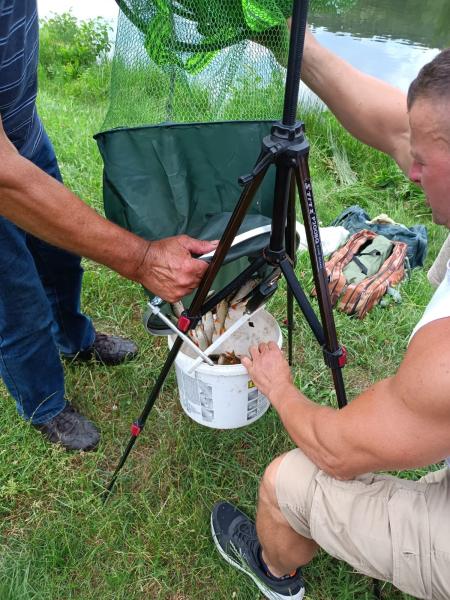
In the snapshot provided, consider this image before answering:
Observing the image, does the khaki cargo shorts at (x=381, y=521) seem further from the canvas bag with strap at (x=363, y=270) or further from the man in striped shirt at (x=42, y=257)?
the canvas bag with strap at (x=363, y=270)

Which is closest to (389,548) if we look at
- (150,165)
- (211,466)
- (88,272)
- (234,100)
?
(211,466)

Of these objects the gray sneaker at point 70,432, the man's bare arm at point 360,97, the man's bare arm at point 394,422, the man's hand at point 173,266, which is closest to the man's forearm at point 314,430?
the man's bare arm at point 394,422

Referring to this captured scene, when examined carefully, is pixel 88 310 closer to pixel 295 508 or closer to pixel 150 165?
pixel 150 165

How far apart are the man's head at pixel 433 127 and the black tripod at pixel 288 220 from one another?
271 millimetres

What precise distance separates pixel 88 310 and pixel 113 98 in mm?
1386

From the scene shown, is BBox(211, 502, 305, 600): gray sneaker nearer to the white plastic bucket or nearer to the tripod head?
the white plastic bucket

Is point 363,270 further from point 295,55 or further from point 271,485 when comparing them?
point 295,55

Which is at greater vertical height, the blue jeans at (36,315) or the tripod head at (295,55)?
the tripod head at (295,55)

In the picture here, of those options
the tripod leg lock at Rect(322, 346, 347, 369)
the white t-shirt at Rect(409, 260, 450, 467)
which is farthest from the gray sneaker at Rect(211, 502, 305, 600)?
the white t-shirt at Rect(409, 260, 450, 467)

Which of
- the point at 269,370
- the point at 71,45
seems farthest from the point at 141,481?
the point at 71,45

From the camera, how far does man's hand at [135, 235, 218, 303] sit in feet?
5.28

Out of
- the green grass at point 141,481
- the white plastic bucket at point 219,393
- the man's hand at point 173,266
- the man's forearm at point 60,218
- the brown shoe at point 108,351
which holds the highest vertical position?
the man's forearm at point 60,218

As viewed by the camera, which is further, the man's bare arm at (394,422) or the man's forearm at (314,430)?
the man's forearm at (314,430)

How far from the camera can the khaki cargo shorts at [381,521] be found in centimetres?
141
